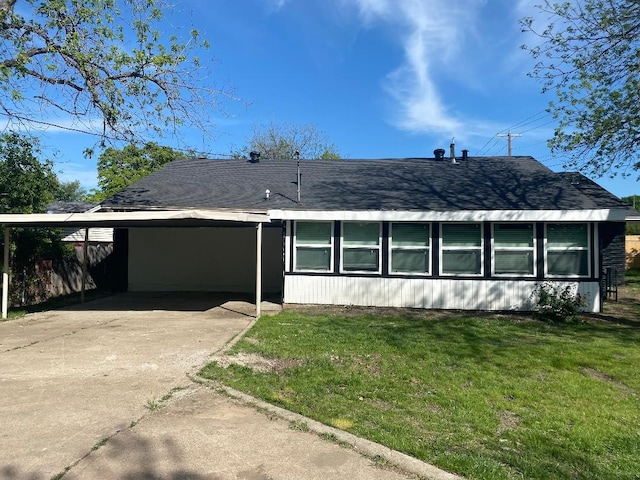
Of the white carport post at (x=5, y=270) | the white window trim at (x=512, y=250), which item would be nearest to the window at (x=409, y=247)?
the white window trim at (x=512, y=250)

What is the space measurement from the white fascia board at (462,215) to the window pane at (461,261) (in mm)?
883

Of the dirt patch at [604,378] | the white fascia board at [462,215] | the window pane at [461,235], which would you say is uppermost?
the white fascia board at [462,215]

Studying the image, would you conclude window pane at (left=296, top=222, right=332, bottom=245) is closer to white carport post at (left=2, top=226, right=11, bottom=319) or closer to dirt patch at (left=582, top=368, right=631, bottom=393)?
white carport post at (left=2, top=226, right=11, bottom=319)

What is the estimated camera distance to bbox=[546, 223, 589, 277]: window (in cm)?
1094

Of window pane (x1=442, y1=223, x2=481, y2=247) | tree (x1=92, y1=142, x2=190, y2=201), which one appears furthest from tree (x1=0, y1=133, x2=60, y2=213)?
tree (x1=92, y1=142, x2=190, y2=201)

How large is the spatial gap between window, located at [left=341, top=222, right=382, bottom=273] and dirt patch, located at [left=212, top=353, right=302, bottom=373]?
5333 mm

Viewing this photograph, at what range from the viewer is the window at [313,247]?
11.8 meters

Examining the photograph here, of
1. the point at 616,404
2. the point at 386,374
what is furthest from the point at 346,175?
the point at 616,404

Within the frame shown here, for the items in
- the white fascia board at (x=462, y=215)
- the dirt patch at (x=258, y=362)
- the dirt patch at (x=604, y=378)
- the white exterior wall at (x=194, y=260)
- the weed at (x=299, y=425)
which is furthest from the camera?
the white exterior wall at (x=194, y=260)

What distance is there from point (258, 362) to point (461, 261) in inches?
263

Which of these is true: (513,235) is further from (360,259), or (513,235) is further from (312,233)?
(312,233)

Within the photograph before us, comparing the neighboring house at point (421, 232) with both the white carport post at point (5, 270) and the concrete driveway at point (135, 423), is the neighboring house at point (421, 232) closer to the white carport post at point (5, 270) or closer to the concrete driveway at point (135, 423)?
Answer: the white carport post at point (5, 270)

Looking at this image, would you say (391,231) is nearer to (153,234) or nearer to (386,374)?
(386,374)

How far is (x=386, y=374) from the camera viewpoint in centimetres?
596
